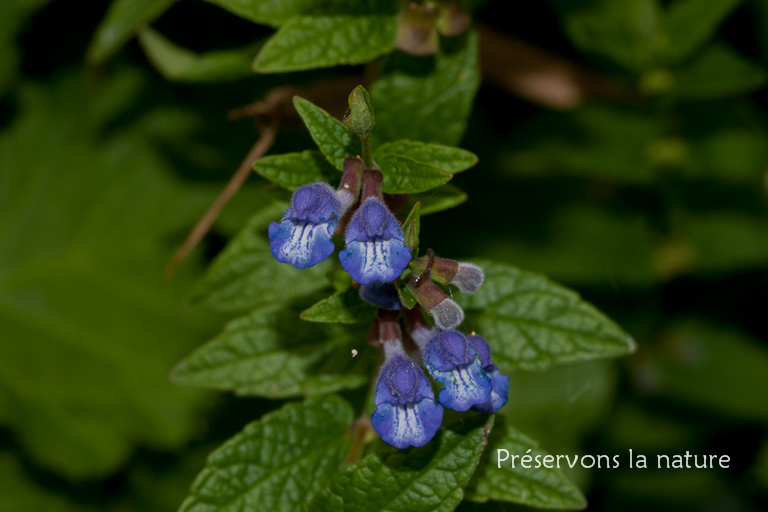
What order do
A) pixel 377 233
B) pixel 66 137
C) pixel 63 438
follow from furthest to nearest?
pixel 66 137, pixel 63 438, pixel 377 233

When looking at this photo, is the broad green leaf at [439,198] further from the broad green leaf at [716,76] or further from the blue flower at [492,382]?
the broad green leaf at [716,76]

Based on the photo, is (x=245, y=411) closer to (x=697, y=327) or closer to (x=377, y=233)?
(x=377, y=233)

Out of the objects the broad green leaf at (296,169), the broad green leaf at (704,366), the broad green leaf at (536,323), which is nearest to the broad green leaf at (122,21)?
the broad green leaf at (296,169)

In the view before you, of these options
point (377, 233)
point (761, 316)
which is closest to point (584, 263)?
point (761, 316)

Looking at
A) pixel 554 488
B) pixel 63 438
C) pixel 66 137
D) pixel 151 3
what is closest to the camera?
pixel 554 488

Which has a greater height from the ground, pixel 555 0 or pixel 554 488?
pixel 555 0

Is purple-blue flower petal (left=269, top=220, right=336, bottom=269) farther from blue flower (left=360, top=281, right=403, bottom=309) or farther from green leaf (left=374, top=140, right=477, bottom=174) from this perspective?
green leaf (left=374, top=140, right=477, bottom=174)
